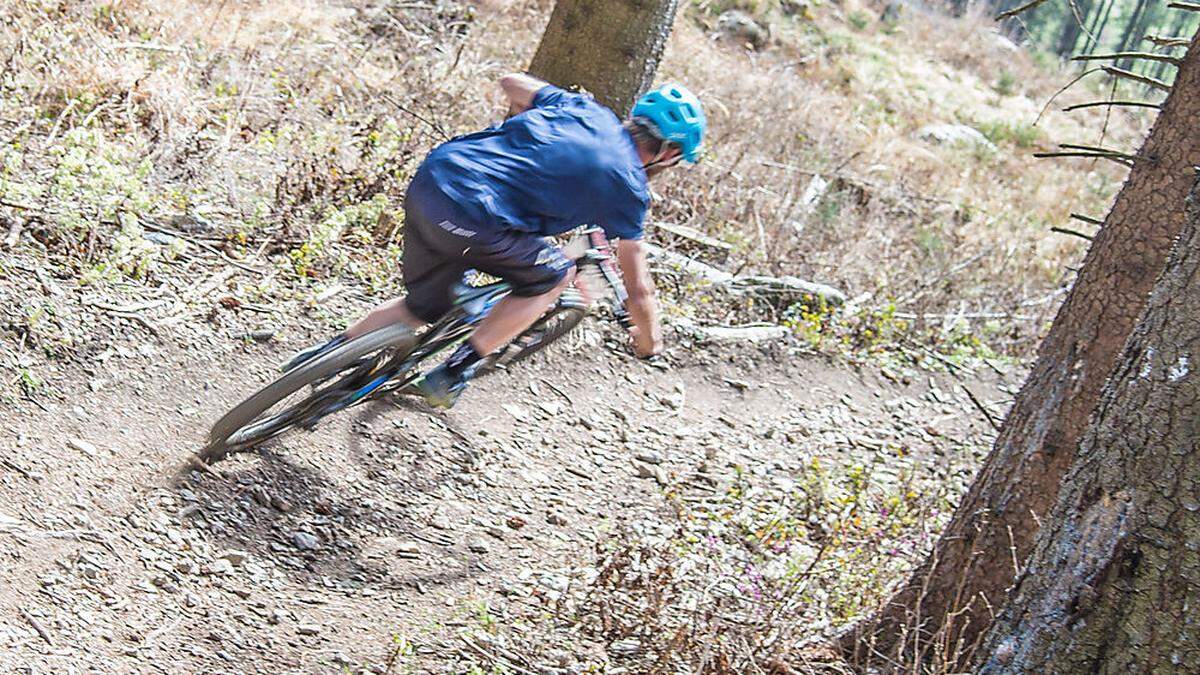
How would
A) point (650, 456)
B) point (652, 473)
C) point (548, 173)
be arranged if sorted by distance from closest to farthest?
1. point (548, 173)
2. point (652, 473)
3. point (650, 456)

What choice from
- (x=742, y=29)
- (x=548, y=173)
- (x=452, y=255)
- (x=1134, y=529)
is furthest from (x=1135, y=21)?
(x=1134, y=529)

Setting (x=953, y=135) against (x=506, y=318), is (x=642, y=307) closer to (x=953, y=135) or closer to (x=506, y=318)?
(x=506, y=318)

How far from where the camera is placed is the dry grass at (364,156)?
605cm

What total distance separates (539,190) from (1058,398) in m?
2.04

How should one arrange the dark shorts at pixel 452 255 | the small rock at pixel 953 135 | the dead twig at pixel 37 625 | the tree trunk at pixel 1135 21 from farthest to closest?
the small rock at pixel 953 135
the tree trunk at pixel 1135 21
the dark shorts at pixel 452 255
the dead twig at pixel 37 625

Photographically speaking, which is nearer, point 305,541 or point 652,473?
point 305,541

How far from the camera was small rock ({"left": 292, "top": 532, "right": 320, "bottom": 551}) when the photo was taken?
4395 millimetres

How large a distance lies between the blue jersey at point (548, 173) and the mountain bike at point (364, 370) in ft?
1.71

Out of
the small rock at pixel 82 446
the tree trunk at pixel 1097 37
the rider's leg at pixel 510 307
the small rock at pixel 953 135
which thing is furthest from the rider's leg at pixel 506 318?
the small rock at pixel 953 135

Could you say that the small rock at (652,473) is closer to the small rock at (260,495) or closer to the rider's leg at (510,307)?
the rider's leg at (510,307)

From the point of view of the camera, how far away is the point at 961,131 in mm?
17984

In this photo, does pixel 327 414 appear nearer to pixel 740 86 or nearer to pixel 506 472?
pixel 506 472

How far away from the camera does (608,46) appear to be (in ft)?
22.8

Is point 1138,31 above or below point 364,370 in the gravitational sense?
above
